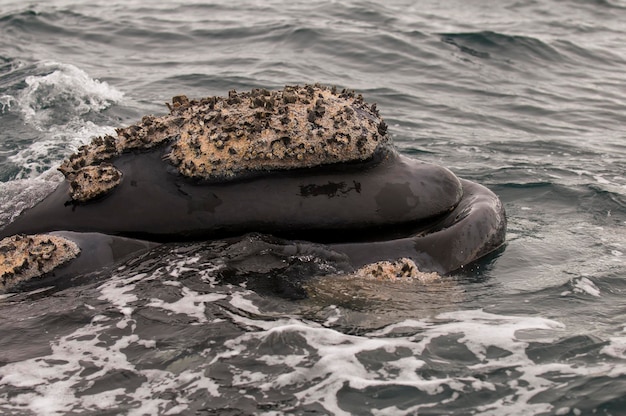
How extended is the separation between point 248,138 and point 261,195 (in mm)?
388

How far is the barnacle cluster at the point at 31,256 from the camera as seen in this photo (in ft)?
16.7

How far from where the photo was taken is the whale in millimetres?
5277

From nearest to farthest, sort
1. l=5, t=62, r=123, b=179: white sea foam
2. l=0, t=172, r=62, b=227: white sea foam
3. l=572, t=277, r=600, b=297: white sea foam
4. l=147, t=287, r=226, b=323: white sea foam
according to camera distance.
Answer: l=147, t=287, r=226, b=323: white sea foam, l=0, t=172, r=62, b=227: white sea foam, l=572, t=277, r=600, b=297: white sea foam, l=5, t=62, r=123, b=179: white sea foam

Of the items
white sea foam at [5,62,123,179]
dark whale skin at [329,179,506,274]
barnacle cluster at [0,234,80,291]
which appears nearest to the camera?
barnacle cluster at [0,234,80,291]

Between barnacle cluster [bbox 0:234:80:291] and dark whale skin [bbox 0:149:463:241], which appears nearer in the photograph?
barnacle cluster [bbox 0:234:80:291]

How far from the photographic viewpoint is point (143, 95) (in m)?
12.9

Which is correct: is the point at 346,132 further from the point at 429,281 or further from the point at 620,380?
the point at 620,380

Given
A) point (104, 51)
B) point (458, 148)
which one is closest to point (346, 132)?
point (458, 148)

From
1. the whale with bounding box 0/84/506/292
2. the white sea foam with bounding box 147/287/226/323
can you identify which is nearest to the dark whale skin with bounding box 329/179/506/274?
the whale with bounding box 0/84/506/292

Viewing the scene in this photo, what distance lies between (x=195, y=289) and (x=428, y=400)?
5.58ft

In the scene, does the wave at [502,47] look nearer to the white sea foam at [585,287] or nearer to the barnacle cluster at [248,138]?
the white sea foam at [585,287]

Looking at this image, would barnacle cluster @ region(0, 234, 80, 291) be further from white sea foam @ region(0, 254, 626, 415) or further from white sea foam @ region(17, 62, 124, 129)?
white sea foam @ region(17, 62, 124, 129)

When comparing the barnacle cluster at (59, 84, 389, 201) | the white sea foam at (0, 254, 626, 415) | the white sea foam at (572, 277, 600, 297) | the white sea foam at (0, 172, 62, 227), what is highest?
the barnacle cluster at (59, 84, 389, 201)

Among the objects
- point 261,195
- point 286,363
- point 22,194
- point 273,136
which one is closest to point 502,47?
point 273,136
